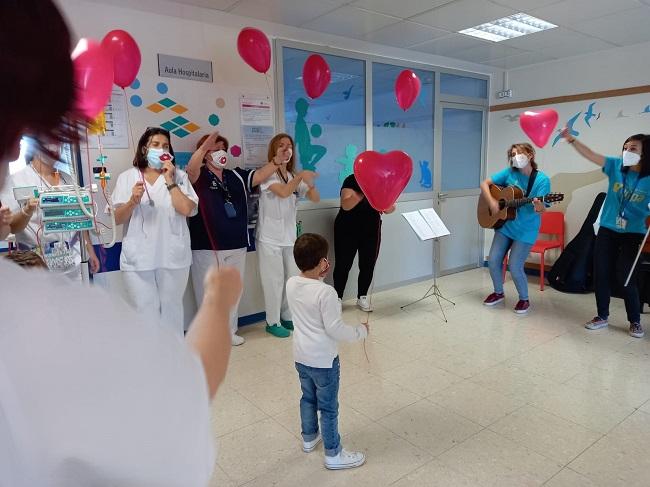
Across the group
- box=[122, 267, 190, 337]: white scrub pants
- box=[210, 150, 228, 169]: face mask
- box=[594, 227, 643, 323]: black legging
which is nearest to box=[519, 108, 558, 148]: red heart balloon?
box=[594, 227, 643, 323]: black legging

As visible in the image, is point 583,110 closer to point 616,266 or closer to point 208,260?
point 616,266

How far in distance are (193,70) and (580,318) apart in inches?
149

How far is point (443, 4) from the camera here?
3.46 metres

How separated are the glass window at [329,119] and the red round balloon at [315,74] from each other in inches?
16.3

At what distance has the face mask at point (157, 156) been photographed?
2930 millimetres

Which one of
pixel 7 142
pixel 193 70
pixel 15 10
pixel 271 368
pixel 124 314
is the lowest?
pixel 271 368

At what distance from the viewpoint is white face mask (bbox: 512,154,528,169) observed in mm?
4066

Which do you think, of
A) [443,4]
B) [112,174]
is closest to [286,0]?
[443,4]

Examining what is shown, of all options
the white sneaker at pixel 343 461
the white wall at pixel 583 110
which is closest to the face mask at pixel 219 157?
the white sneaker at pixel 343 461

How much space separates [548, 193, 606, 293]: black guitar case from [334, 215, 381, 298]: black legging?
207 cm

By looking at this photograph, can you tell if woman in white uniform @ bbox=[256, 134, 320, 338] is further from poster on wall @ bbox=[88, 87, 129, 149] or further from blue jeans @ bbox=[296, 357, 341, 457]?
blue jeans @ bbox=[296, 357, 341, 457]

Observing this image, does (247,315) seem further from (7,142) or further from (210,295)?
(7,142)

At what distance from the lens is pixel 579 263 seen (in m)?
4.74

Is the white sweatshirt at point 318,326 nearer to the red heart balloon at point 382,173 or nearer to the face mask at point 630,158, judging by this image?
the red heart balloon at point 382,173
